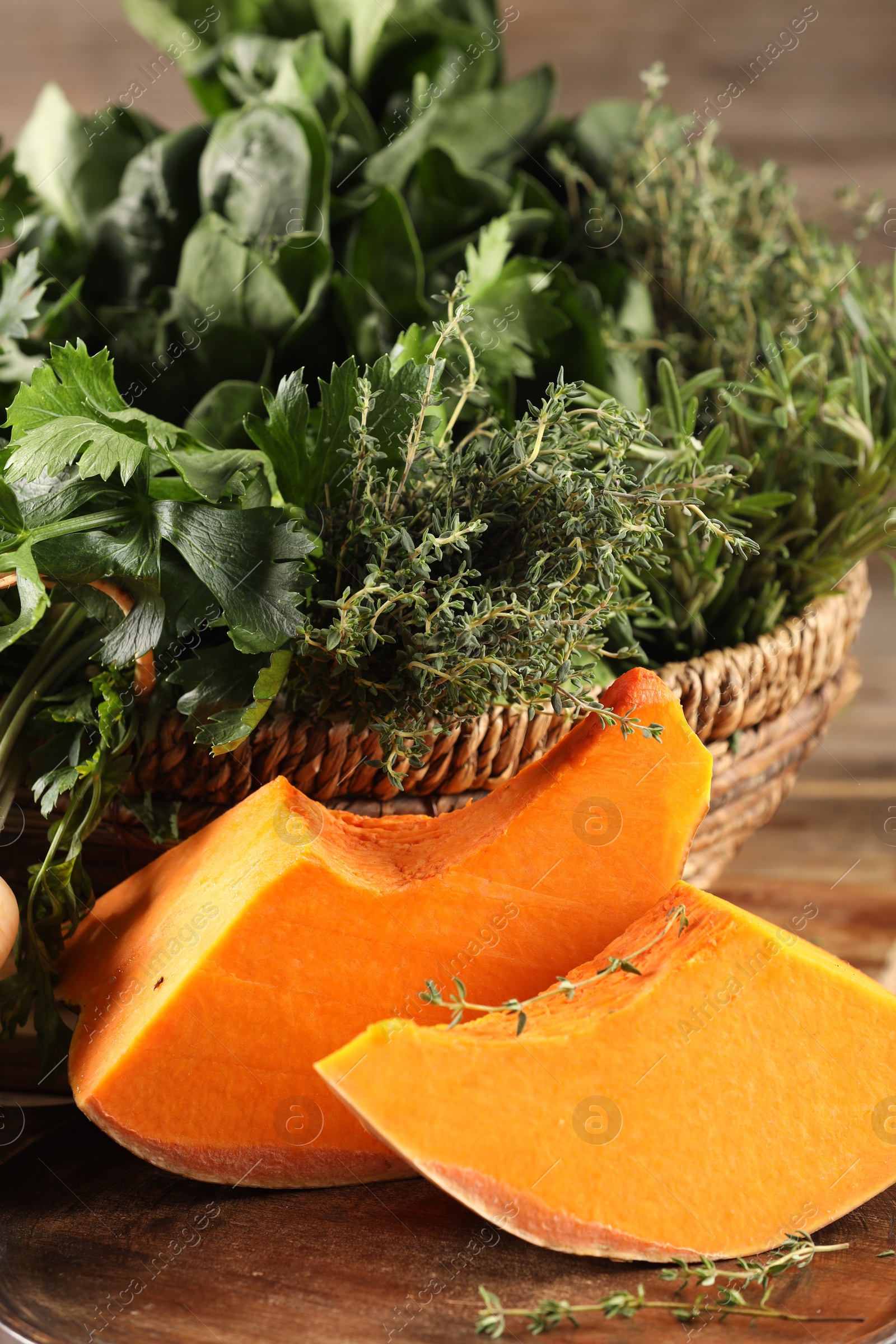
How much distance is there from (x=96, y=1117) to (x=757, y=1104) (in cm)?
47

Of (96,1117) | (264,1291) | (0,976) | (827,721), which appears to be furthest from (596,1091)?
(827,721)

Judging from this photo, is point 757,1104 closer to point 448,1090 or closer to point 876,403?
point 448,1090

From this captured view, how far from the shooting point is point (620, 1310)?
70 cm

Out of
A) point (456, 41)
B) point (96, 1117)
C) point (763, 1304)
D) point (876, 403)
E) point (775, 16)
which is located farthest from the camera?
point (775, 16)

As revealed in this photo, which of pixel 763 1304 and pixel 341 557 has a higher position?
pixel 341 557

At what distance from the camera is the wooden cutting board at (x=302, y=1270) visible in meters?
0.69

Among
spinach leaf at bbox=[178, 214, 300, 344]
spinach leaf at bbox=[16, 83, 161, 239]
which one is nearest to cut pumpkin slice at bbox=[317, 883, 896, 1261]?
spinach leaf at bbox=[178, 214, 300, 344]

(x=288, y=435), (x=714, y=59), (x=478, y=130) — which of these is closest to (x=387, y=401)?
(x=288, y=435)

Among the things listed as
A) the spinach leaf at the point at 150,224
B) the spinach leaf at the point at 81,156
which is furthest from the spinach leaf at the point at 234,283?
the spinach leaf at the point at 81,156

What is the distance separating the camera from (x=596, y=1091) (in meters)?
0.74

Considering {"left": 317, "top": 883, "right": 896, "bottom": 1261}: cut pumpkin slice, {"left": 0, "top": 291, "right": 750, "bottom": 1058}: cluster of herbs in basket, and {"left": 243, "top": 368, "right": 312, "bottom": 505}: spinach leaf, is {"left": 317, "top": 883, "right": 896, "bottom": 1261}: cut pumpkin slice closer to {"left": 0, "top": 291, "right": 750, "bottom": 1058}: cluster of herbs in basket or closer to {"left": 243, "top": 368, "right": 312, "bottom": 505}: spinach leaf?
{"left": 0, "top": 291, "right": 750, "bottom": 1058}: cluster of herbs in basket

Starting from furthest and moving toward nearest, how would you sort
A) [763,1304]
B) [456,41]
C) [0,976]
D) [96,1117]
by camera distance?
1. [456,41]
2. [0,976]
3. [96,1117]
4. [763,1304]

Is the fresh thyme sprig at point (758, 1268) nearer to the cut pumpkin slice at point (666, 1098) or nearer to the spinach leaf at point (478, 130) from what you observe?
the cut pumpkin slice at point (666, 1098)

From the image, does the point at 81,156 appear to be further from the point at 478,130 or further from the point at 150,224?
the point at 478,130
